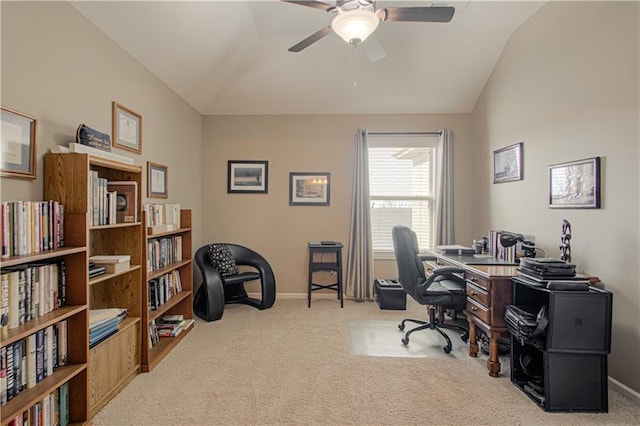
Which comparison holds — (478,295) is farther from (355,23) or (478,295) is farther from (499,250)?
(355,23)

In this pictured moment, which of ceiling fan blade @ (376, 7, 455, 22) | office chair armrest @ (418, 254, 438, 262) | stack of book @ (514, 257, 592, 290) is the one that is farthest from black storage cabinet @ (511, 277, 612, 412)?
ceiling fan blade @ (376, 7, 455, 22)

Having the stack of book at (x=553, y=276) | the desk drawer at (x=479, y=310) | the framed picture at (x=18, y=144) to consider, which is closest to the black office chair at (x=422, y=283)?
the desk drawer at (x=479, y=310)

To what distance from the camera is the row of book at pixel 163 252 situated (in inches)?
106

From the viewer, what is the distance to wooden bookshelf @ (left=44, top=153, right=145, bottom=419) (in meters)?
1.77

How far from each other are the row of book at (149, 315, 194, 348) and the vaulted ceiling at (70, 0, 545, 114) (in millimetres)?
2381

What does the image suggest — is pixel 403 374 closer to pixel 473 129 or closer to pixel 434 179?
pixel 434 179

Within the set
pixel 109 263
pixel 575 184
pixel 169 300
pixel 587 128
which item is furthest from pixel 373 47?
pixel 169 300

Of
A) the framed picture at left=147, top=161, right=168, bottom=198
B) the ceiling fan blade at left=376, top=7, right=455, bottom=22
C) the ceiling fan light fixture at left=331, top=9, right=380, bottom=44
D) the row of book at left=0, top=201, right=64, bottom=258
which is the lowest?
the row of book at left=0, top=201, right=64, bottom=258

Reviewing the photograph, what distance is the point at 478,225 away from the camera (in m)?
4.14

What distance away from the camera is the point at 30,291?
1.54 m

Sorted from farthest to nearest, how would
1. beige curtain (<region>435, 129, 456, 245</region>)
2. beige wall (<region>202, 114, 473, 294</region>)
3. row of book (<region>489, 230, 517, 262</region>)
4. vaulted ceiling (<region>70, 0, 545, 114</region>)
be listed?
beige wall (<region>202, 114, 473, 294</region>) → beige curtain (<region>435, 129, 456, 245</region>) → row of book (<region>489, 230, 517, 262</region>) → vaulted ceiling (<region>70, 0, 545, 114</region>)

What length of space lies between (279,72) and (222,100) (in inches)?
35.6

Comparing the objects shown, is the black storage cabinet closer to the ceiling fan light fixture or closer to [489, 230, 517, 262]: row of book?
[489, 230, 517, 262]: row of book

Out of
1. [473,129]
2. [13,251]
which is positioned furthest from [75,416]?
[473,129]
